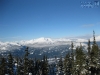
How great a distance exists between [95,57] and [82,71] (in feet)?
32.8

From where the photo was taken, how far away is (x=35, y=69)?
113625 millimetres

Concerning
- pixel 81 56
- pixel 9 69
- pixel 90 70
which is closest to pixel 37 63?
pixel 9 69

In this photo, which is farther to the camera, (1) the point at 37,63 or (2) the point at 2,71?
(1) the point at 37,63

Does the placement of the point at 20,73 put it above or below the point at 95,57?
below

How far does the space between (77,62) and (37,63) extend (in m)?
60.2

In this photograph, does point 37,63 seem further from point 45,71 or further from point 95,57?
point 95,57

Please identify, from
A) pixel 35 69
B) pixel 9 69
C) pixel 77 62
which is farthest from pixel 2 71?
pixel 35 69

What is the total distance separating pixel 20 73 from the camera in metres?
85.9

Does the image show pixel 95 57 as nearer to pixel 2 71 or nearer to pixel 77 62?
pixel 77 62

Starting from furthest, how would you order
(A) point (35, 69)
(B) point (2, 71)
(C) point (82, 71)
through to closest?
(A) point (35, 69), (B) point (2, 71), (C) point (82, 71)

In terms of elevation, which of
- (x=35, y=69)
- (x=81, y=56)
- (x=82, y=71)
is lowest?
(x=35, y=69)

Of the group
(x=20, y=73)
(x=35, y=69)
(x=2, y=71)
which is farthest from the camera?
(x=35, y=69)

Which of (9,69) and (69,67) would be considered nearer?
(9,69)

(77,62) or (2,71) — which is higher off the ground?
(77,62)
